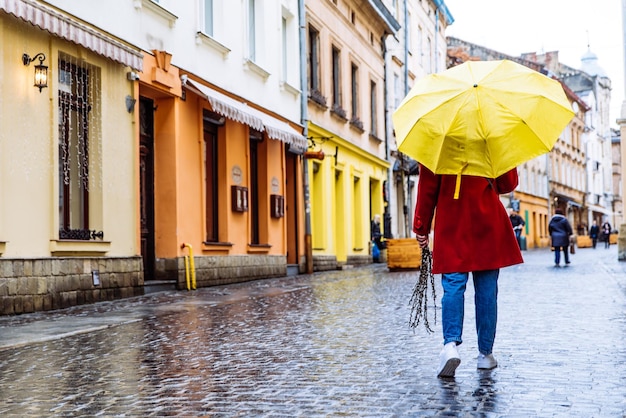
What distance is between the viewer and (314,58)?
2483cm

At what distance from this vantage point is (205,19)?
17.6 meters

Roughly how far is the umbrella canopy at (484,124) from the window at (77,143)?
299 inches

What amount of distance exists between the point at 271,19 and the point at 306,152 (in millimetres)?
3339

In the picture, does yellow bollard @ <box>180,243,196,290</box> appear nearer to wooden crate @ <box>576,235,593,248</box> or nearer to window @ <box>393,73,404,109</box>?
window @ <box>393,73,404,109</box>

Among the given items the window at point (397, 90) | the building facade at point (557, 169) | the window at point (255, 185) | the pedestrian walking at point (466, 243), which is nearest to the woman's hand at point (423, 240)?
the pedestrian walking at point (466, 243)

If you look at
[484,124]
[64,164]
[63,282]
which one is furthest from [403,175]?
[484,124]

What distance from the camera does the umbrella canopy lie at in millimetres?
5660

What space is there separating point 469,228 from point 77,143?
814cm

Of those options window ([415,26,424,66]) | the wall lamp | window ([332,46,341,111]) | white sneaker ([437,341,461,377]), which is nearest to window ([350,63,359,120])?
window ([332,46,341,111])

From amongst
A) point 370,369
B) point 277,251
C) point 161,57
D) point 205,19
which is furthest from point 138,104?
point 370,369

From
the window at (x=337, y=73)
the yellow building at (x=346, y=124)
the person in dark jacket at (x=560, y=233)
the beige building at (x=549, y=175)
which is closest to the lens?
the person in dark jacket at (x=560, y=233)

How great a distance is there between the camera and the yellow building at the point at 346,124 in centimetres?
2477

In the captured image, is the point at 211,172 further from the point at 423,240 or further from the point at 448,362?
the point at 448,362

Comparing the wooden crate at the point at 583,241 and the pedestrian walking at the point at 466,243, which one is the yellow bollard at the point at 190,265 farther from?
the wooden crate at the point at 583,241
